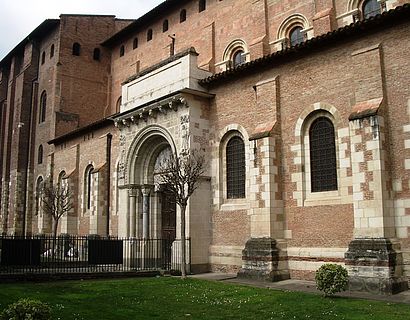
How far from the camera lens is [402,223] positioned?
14047mm

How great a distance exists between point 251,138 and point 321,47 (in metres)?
4.06

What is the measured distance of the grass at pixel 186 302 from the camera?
34.1 ft

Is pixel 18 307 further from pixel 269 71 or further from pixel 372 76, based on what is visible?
pixel 269 71

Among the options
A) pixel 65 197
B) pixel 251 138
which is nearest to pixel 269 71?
pixel 251 138

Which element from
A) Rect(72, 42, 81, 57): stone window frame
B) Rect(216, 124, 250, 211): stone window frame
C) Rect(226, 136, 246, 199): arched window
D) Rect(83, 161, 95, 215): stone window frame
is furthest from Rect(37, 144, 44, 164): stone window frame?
Rect(226, 136, 246, 199): arched window

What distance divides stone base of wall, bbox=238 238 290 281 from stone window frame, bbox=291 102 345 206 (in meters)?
1.87

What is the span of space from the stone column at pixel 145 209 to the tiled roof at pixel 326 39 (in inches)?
236

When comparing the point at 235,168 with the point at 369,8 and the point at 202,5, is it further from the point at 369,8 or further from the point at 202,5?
the point at 202,5

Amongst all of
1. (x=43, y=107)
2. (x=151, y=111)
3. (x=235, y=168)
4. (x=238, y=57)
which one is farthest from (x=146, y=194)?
(x=43, y=107)

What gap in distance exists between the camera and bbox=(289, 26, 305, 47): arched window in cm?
2164

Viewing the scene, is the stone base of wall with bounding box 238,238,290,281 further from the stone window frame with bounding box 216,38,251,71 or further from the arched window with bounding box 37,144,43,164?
the arched window with bounding box 37,144,43,164

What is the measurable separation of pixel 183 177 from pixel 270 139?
3.46 meters

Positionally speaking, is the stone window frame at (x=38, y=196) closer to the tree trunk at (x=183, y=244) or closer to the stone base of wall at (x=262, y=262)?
the tree trunk at (x=183, y=244)

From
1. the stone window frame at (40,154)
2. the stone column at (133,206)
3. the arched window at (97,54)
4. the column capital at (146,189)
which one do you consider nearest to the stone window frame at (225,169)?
the column capital at (146,189)
